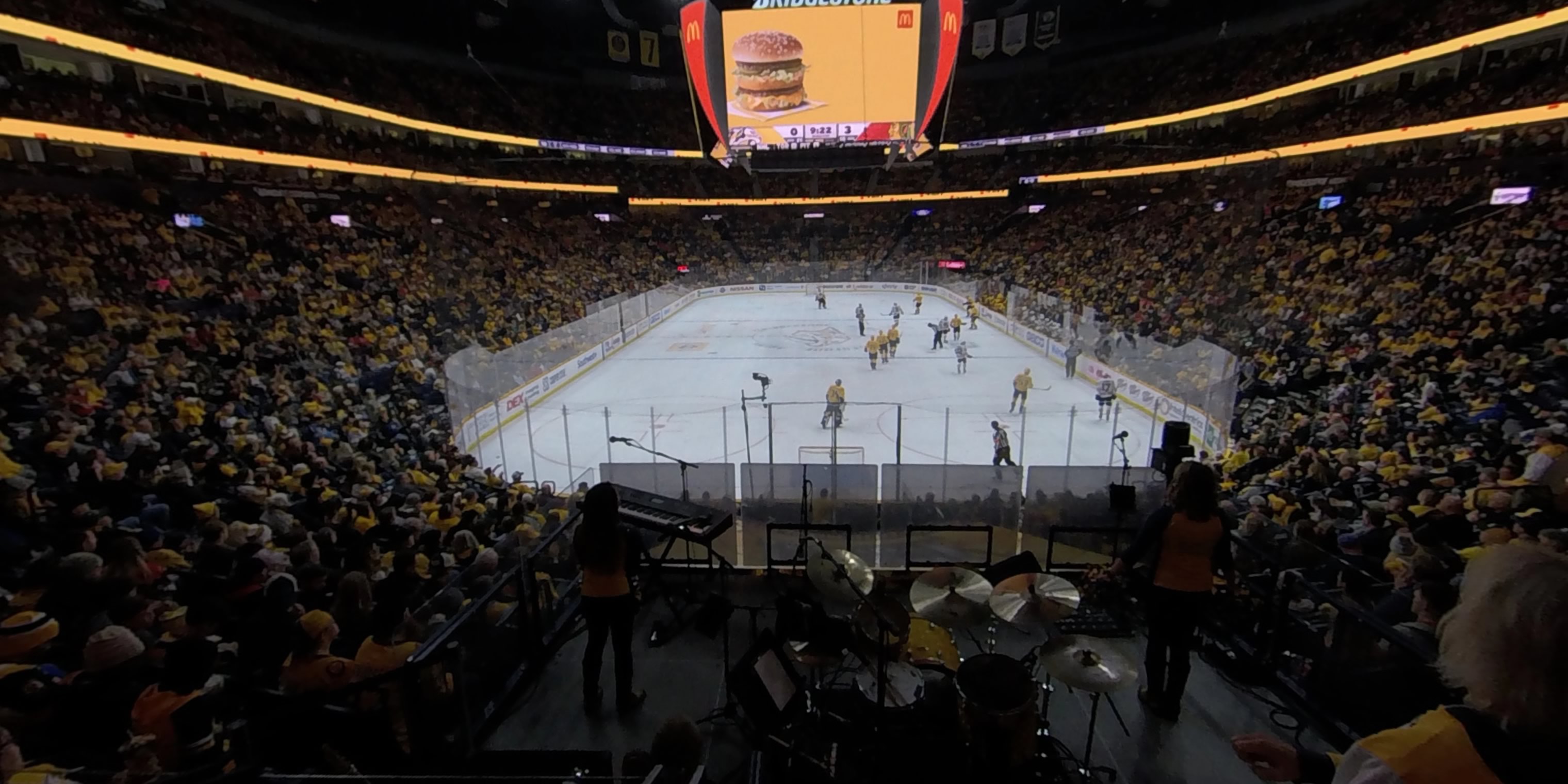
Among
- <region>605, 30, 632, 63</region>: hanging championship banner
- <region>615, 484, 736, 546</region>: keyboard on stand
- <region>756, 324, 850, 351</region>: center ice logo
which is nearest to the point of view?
<region>615, 484, 736, 546</region>: keyboard on stand

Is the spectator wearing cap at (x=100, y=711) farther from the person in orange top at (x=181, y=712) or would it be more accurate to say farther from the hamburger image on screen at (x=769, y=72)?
the hamburger image on screen at (x=769, y=72)

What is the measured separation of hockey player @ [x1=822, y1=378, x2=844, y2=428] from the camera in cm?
1134

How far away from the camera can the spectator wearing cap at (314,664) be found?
3.45 metres

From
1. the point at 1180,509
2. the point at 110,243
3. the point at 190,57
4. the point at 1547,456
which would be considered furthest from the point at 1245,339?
the point at 190,57

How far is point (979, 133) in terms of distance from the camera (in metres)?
39.9

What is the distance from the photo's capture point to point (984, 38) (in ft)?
117

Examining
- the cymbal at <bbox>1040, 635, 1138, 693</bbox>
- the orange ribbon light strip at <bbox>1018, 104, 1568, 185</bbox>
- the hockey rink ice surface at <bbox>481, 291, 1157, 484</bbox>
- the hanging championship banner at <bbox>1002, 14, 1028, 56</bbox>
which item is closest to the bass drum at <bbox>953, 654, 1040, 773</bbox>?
the cymbal at <bbox>1040, 635, 1138, 693</bbox>

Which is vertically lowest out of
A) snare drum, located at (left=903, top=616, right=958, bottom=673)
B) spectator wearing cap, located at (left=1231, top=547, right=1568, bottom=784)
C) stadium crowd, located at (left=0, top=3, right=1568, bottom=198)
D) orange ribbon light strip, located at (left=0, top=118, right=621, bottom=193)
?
snare drum, located at (left=903, top=616, right=958, bottom=673)

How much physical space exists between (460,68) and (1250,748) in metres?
38.9

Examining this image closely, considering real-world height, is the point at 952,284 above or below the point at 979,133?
below

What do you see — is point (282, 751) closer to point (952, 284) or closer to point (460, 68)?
point (952, 284)

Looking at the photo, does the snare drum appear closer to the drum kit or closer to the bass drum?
the drum kit

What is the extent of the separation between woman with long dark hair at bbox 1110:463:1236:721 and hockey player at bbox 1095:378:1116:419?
9.49 metres

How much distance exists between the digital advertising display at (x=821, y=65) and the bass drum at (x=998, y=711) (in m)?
18.8
